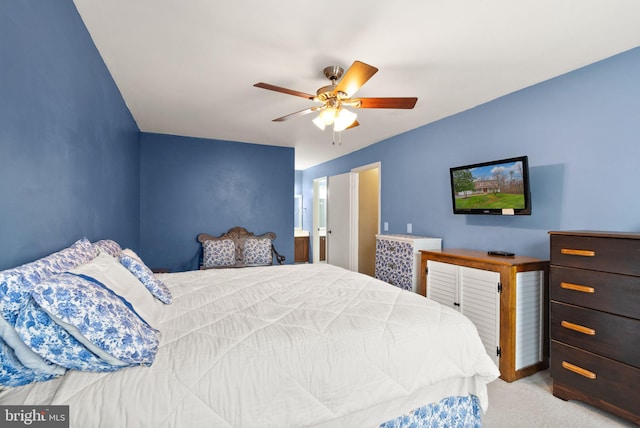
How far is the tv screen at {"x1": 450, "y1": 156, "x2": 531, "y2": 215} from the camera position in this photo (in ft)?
8.65

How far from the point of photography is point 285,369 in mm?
1209

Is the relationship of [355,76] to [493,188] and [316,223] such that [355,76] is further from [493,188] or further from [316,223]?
[316,223]

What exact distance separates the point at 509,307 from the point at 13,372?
2.94 meters

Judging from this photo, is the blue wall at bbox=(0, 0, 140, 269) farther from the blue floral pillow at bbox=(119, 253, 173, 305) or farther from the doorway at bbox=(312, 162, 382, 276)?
the doorway at bbox=(312, 162, 382, 276)

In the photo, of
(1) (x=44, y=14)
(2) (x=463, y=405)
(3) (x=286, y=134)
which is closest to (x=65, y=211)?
(1) (x=44, y=14)

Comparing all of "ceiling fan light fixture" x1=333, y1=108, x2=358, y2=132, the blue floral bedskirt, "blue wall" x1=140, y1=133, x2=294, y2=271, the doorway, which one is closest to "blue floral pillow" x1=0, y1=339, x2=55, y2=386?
the blue floral bedskirt

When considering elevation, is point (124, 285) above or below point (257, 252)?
above

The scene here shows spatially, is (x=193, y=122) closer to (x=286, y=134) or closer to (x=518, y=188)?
(x=286, y=134)

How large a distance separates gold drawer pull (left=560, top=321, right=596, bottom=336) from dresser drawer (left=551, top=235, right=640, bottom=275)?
0.41m

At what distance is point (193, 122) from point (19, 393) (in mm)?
3568

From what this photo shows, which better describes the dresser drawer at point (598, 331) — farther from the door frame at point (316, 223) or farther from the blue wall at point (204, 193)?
the door frame at point (316, 223)

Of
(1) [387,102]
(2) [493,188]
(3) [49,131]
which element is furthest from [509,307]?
(3) [49,131]

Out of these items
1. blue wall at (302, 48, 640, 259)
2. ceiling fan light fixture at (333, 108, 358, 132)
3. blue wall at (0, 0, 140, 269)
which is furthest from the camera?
ceiling fan light fixture at (333, 108, 358, 132)

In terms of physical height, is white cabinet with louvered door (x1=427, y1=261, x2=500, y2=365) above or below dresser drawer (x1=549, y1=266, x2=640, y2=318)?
below
